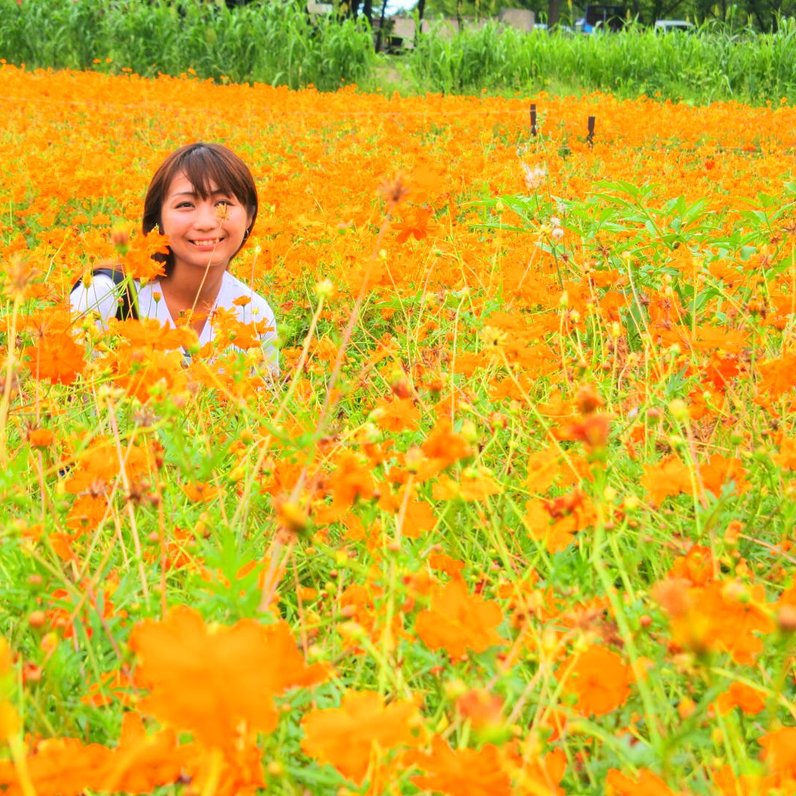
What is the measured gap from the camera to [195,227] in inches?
109

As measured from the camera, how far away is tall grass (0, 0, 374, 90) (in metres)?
12.5

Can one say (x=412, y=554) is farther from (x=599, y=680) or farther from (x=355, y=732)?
(x=355, y=732)

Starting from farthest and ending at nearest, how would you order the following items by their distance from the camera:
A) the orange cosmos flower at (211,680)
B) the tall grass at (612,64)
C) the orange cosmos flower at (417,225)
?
the tall grass at (612,64) → the orange cosmos flower at (417,225) → the orange cosmos flower at (211,680)

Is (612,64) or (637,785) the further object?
(612,64)

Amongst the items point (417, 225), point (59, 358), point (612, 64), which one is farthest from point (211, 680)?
point (612, 64)

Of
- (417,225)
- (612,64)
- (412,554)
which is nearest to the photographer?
(412,554)

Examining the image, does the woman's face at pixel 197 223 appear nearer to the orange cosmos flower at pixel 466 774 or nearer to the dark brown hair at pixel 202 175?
the dark brown hair at pixel 202 175

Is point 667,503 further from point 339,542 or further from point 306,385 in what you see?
point 306,385

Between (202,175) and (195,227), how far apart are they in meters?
0.18

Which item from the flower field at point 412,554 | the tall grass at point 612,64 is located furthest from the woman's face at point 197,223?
the tall grass at point 612,64

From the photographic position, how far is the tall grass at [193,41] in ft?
40.9

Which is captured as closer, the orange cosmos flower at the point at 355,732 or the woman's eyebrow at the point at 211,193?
the orange cosmos flower at the point at 355,732

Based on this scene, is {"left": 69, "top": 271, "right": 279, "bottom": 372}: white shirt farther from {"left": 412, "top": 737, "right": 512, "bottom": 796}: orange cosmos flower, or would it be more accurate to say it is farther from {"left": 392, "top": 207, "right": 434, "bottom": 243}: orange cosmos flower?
{"left": 412, "top": 737, "right": 512, "bottom": 796}: orange cosmos flower

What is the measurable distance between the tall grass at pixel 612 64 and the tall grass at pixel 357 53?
0.05ft
